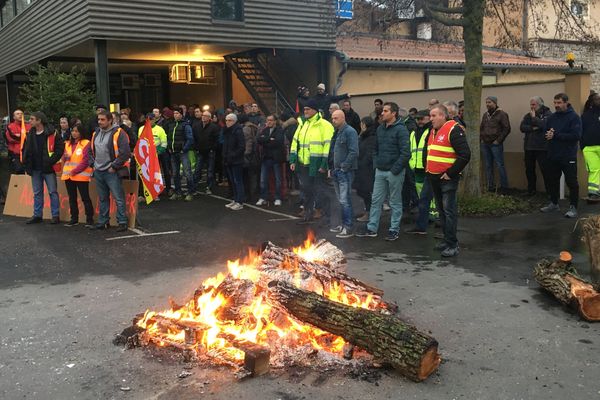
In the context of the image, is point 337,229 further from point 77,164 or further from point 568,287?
point 77,164

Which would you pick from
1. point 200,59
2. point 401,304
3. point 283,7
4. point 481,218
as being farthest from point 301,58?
point 401,304

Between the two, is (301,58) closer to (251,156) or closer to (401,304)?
(251,156)

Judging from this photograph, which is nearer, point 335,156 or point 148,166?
point 335,156

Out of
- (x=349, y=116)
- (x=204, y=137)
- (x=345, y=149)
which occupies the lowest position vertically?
(x=345, y=149)

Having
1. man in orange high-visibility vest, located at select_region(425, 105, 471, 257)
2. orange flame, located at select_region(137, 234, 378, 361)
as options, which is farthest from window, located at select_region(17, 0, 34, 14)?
orange flame, located at select_region(137, 234, 378, 361)

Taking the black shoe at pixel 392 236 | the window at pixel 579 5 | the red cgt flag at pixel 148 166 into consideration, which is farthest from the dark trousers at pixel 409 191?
the window at pixel 579 5

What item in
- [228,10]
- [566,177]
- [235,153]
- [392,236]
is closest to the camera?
[392,236]

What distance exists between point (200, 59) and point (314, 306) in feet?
52.8

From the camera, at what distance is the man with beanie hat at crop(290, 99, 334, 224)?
9438mm

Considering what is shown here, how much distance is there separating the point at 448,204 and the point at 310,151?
2960 millimetres

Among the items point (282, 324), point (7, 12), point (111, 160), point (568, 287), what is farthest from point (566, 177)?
point (7, 12)

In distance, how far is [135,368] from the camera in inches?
165

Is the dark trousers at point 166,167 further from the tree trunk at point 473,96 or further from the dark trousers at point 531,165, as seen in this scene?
the dark trousers at point 531,165

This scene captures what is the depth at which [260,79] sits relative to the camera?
1814 centimetres
